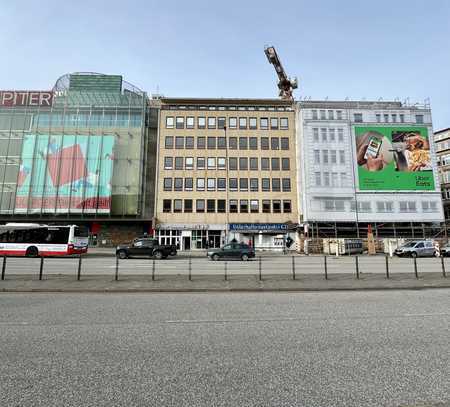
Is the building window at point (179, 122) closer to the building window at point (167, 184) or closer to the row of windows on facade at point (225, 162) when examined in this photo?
the row of windows on facade at point (225, 162)

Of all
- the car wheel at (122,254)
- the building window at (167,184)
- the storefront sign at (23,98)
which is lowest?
the car wheel at (122,254)

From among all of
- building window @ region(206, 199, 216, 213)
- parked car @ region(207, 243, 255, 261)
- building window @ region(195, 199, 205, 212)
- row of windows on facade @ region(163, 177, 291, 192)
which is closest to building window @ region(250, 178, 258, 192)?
row of windows on facade @ region(163, 177, 291, 192)

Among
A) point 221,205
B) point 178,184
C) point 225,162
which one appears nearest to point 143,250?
point 221,205

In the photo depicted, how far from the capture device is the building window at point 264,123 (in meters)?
47.1

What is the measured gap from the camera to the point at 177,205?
4341 centimetres

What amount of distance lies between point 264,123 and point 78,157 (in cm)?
3151

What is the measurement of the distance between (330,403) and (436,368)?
6.45 ft

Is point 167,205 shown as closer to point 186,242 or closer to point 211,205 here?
point 186,242

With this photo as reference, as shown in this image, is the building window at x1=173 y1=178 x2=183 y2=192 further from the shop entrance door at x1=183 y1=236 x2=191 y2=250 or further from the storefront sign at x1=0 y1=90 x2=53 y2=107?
the storefront sign at x1=0 y1=90 x2=53 y2=107

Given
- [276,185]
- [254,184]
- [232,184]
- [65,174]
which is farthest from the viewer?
[276,185]

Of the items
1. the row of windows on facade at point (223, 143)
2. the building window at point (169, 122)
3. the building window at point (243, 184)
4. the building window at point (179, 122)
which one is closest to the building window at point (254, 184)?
the building window at point (243, 184)

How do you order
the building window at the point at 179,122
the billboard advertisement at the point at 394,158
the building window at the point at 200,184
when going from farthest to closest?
the building window at the point at 179,122 → the building window at the point at 200,184 → the billboard advertisement at the point at 394,158

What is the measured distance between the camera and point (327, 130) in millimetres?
45188

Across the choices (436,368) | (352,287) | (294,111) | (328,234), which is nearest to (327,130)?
(294,111)
